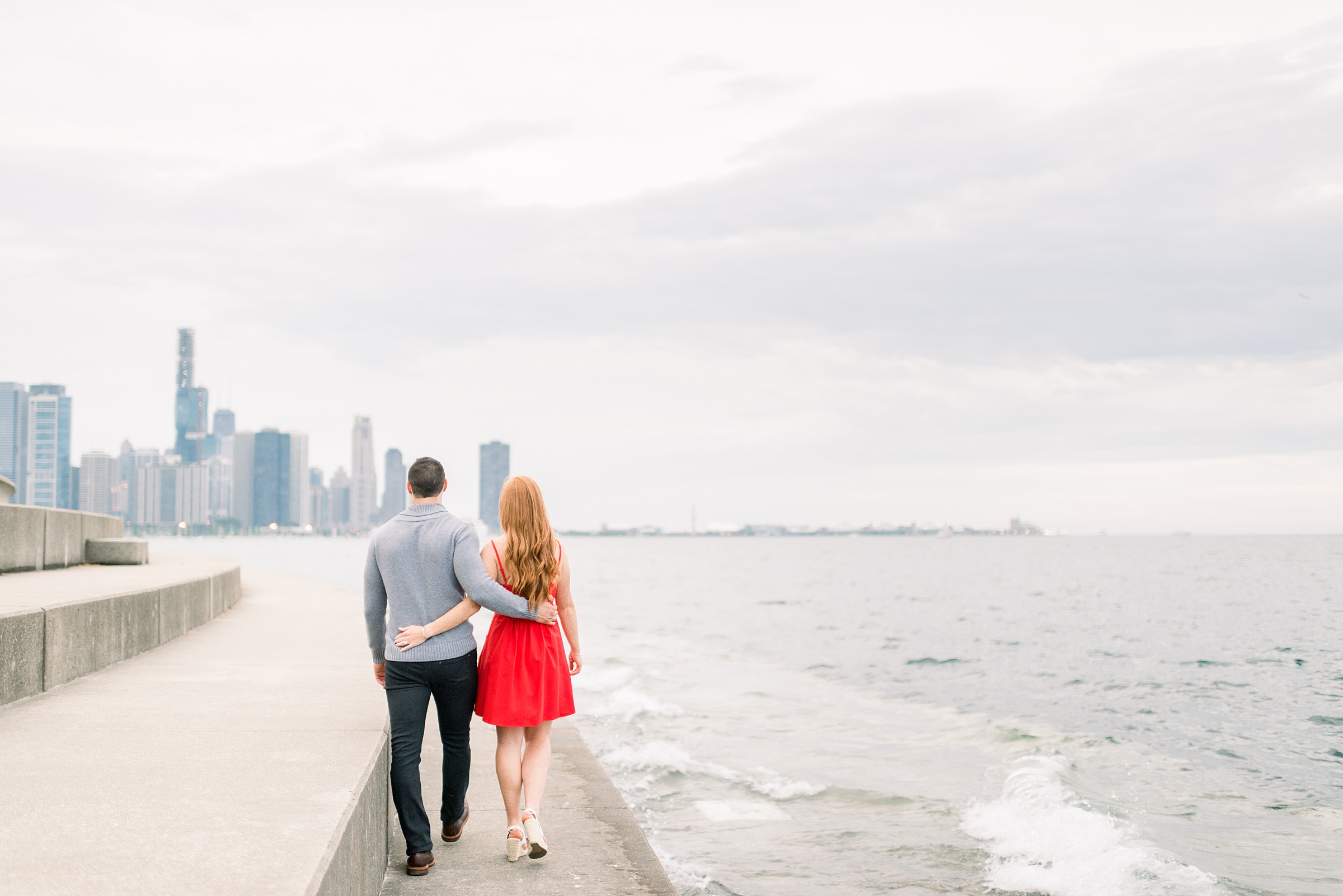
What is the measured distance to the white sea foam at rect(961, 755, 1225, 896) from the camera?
8.23 metres

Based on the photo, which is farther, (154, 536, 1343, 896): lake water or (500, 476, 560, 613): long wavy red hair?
(154, 536, 1343, 896): lake water

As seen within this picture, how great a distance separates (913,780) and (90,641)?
8.97 metres

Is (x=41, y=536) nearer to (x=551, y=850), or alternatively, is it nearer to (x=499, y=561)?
(x=551, y=850)

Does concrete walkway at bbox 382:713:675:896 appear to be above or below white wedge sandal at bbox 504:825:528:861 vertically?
below

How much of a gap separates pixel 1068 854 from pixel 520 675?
632cm

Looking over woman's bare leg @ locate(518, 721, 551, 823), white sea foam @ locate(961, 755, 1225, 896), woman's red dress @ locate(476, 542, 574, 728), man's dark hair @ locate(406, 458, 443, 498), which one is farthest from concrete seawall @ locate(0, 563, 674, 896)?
white sea foam @ locate(961, 755, 1225, 896)

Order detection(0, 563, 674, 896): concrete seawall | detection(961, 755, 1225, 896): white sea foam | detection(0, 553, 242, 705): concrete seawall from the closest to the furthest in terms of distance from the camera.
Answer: detection(0, 563, 674, 896): concrete seawall
detection(0, 553, 242, 705): concrete seawall
detection(961, 755, 1225, 896): white sea foam

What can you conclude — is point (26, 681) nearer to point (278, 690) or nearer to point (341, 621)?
point (278, 690)

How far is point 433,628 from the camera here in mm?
4984

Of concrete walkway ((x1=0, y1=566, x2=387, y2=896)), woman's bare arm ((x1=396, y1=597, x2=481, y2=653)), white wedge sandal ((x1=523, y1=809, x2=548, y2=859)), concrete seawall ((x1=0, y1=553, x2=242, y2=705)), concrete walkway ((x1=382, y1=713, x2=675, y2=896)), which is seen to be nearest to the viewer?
concrete walkway ((x1=0, y1=566, x2=387, y2=896))

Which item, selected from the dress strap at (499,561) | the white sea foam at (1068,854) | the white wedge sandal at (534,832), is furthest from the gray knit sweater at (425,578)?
the white sea foam at (1068,854)

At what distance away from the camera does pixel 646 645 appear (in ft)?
94.1

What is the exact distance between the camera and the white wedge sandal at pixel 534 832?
541 centimetres

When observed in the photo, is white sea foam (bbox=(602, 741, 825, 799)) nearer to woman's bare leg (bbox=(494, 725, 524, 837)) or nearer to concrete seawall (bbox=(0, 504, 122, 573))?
woman's bare leg (bbox=(494, 725, 524, 837))
